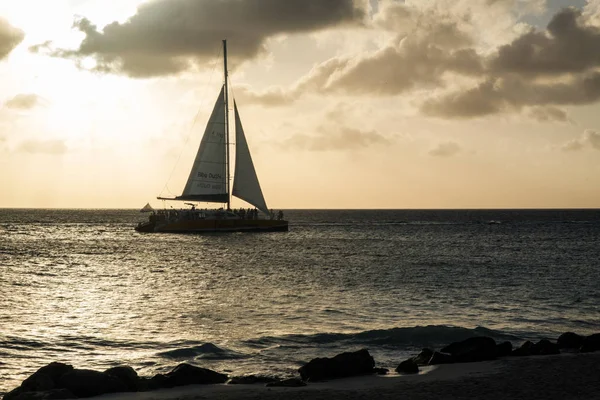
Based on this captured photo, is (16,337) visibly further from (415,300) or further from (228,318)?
(415,300)

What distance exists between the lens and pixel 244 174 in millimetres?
87875

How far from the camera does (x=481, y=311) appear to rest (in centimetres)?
3019

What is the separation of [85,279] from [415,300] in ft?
71.6

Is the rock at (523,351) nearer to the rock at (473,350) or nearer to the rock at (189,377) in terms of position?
the rock at (473,350)

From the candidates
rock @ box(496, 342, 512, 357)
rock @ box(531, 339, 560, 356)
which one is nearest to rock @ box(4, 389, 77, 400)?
rock @ box(496, 342, 512, 357)

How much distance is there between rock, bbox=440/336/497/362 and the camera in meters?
19.3

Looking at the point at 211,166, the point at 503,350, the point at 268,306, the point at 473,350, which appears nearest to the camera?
the point at 473,350

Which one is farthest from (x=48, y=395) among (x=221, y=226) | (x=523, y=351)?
(x=221, y=226)

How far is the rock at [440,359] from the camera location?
1916 centimetres

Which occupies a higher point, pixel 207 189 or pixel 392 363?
pixel 207 189

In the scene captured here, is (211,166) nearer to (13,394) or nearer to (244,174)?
(244,174)

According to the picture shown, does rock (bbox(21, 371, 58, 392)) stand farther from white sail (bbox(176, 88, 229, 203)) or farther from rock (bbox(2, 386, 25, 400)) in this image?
white sail (bbox(176, 88, 229, 203))

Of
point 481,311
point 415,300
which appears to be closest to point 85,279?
point 415,300

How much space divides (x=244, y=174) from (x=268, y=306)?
57379 millimetres
